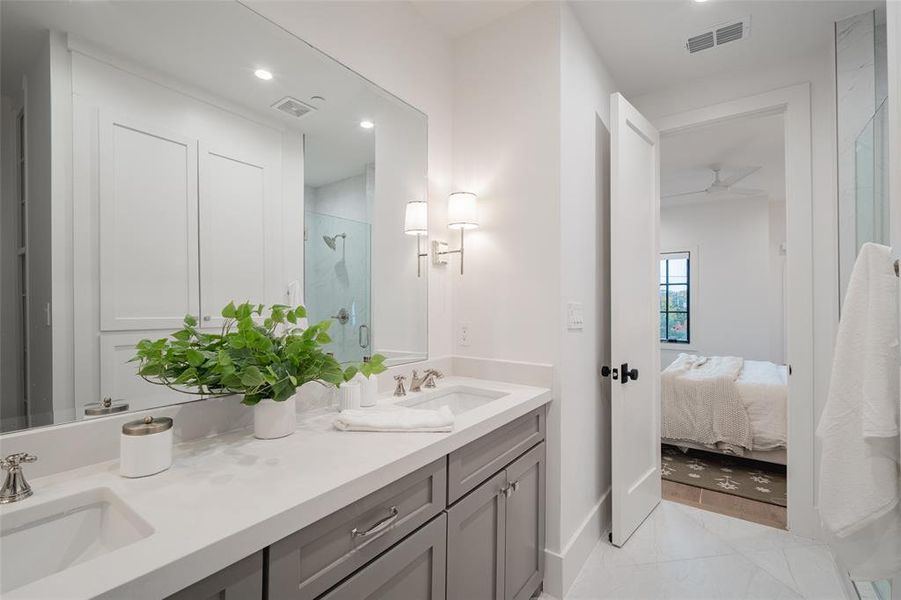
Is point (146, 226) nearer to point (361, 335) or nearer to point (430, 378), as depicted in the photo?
point (361, 335)

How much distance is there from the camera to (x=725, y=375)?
3248mm

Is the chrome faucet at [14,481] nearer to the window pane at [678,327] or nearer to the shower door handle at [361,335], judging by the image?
the shower door handle at [361,335]

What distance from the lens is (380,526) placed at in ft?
3.07

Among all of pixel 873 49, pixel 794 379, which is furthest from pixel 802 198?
pixel 794 379

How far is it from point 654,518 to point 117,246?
9.02ft

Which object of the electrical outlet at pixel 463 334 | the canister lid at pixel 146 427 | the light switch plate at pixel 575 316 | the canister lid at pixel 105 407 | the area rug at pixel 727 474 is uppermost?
the light switch plate at pixel 575 316

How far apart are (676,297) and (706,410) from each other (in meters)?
3.15

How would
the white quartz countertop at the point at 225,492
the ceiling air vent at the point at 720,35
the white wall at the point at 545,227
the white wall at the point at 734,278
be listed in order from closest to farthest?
the white quartz countertop at the point at 225,492 → the white wall at the point at 545,227 → the ceiling air vent at the point at 720,35 → the white wall at the point at 734,278

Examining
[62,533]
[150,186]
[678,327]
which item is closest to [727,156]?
[678,327]

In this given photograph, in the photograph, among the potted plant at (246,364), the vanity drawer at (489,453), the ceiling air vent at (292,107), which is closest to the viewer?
the potted plant at (246,364)

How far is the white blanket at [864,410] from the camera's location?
1.08 metres

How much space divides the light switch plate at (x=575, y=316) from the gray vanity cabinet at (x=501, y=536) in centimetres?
56

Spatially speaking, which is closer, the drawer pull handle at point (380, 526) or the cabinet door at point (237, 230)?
the drawer pull handle at point (380, 526)

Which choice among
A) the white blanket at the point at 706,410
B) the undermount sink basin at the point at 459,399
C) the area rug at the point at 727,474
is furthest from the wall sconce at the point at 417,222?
the white blanket at the point at 706,410
